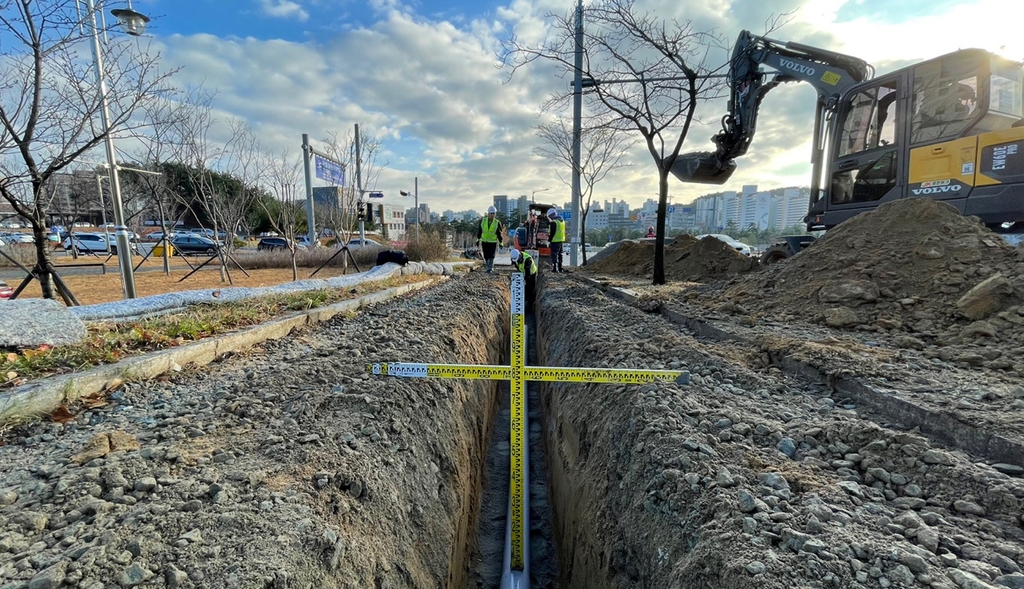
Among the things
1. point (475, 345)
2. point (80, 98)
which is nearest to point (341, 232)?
point (80, 98)

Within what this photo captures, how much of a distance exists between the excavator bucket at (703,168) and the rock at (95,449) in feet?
34.7

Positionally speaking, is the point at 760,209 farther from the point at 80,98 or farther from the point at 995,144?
the point at 80,98

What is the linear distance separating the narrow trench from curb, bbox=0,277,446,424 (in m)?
2.85

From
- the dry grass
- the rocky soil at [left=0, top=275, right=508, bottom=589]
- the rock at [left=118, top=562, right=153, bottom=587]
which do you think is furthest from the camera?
the dry grass

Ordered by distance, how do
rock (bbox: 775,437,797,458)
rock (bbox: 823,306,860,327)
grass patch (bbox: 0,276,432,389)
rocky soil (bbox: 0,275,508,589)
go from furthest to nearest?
rock (bbox: 823,306,860,327)
grass patch (bbox: 0,276,432,389)
rock (bbox: 775,437,797,458)
rocky soil (bbox: 0,275,508,589)

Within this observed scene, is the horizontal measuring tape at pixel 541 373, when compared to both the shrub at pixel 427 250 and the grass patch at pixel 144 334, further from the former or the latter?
the shrub at pixel 427 250

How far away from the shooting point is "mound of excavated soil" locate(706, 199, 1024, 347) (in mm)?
4031

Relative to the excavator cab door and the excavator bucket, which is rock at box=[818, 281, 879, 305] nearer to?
the excavator cab door

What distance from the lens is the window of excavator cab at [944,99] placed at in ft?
18.9

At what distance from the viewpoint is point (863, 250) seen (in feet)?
18.1

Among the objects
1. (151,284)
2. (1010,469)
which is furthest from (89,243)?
(1010,469)

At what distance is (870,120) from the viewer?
6.86 meters

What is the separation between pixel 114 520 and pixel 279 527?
61cm

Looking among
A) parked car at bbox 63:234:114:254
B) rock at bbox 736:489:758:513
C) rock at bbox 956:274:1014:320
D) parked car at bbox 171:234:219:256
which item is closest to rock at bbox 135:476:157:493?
rock at bbox 736:489:758:513
